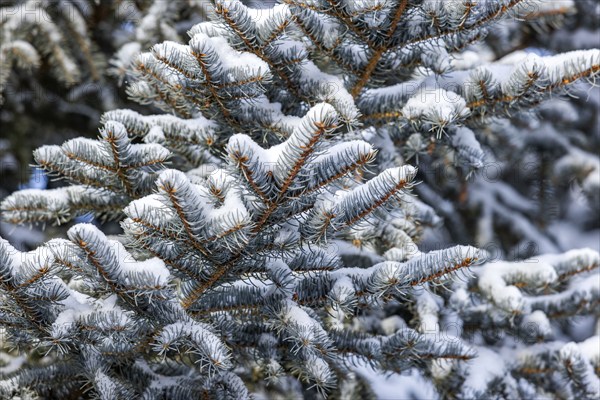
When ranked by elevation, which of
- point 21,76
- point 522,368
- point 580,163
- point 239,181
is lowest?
point 580,163

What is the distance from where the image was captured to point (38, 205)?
1.83 meters

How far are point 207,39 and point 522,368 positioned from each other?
1444mm

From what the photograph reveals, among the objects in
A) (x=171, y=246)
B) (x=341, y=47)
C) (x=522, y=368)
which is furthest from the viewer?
(x=522, y=368)

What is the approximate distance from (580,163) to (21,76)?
310 cm

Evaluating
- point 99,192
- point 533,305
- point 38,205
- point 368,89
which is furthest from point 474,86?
point 38,205

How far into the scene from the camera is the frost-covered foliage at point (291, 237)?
126 cm

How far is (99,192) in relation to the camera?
5.76ft

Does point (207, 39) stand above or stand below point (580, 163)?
above

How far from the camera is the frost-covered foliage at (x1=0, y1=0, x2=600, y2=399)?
1.26 m

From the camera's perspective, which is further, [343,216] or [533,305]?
[533,305]

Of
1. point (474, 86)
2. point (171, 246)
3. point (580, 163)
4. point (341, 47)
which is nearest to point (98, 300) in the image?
point (171, 246)

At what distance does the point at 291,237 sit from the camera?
1.35m

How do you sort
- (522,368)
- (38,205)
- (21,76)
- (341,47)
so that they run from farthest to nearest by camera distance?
(21,76) → (522,368) → (38,205) → (341,47)

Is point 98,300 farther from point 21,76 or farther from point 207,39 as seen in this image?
point 21,76
